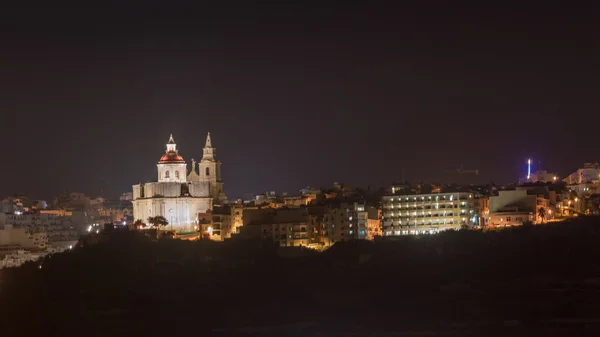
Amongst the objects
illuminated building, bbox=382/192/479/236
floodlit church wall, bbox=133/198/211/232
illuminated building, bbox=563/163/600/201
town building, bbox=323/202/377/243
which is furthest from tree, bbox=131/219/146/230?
illuminated building, bbox=563/163/600/201

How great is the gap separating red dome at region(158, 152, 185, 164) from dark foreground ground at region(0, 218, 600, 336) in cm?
825

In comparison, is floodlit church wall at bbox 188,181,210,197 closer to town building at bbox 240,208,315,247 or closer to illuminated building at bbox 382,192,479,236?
town building at bbox 240,208,315,247

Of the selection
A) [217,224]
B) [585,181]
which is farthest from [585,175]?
[217,224]

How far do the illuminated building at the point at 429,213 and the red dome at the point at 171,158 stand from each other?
414 inches

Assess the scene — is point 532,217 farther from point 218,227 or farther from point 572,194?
point 218,227

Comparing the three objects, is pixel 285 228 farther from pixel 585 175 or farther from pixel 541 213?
pixel 585 175

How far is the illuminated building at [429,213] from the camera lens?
60094 millimetres

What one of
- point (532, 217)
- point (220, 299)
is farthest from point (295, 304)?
point (532, 217)

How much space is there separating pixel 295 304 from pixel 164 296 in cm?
516

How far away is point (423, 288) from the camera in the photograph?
52.9 meters

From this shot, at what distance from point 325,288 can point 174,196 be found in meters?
11.8

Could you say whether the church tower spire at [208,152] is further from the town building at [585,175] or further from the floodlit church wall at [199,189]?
the town building at [585,175]

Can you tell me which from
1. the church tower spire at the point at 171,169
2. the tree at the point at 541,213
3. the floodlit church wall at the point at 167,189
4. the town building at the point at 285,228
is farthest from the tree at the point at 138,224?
the tree at the point at 541,213

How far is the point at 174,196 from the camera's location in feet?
204
